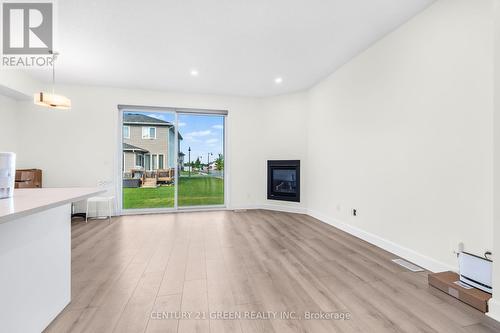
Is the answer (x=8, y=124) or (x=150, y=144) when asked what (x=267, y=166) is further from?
(x=8, y=124)

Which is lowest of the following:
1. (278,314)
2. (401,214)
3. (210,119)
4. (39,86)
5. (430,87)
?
(278,314)

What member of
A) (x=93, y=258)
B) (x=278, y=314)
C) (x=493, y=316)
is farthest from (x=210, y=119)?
(x=493, y=316)

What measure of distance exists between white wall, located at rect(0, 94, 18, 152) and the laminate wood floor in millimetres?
2557

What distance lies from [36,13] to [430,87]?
4559mm

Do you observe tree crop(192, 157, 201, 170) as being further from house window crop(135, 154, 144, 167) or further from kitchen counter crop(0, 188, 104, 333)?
kitchen counter crop(0, 188, 104, 333)

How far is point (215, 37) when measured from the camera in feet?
10.3

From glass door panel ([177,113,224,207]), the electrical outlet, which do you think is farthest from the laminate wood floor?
glass door panel ([177,113,224,207])

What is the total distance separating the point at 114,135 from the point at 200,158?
6.52 ft

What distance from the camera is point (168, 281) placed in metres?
2.28

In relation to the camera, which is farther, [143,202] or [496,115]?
[143,202]

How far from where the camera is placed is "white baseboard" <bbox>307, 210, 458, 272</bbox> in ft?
7.95

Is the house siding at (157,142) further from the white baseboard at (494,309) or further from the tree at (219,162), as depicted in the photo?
the white baseboard at (494,309)

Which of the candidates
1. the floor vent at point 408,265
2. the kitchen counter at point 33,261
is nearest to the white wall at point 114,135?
the floor vent at point 408,265

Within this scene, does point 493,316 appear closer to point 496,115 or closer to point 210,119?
point 496,115
